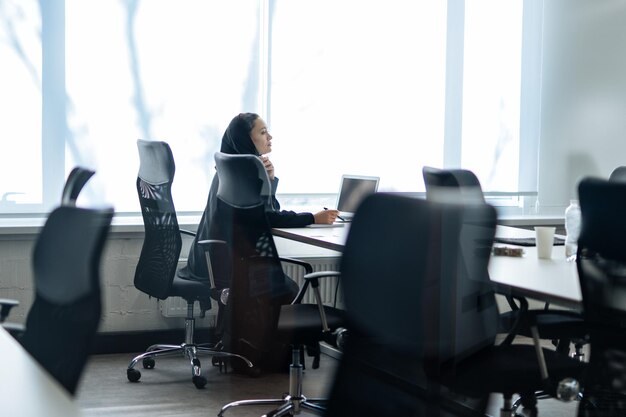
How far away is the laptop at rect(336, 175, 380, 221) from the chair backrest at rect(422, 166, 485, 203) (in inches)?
19.2

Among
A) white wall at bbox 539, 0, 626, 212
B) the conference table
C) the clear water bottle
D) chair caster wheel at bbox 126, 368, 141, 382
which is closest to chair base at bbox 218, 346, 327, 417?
the conference table

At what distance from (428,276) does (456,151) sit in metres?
4.48

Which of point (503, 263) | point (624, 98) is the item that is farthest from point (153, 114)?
point (624, 98)

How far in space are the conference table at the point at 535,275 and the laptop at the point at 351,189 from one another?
89 centimetres

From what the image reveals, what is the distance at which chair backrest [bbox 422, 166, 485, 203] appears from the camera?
13.8ft

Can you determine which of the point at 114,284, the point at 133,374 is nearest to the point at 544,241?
the point at 133,374

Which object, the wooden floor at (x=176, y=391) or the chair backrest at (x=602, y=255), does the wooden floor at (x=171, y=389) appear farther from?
the chair backrest at (x=602, y=255)

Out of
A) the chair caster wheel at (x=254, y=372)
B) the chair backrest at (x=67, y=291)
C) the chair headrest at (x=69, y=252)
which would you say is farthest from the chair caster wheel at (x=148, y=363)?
the chair headrest at (x=69, y=252)

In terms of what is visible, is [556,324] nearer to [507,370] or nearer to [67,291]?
[507,370]

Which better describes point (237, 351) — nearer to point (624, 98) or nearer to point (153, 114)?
point (153, 114)

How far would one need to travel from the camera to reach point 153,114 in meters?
5.43

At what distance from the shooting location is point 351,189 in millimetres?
5238

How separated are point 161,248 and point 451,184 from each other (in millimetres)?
1563

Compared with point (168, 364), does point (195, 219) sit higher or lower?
higher
